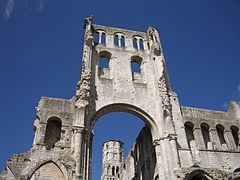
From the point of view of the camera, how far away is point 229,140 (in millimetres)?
17156

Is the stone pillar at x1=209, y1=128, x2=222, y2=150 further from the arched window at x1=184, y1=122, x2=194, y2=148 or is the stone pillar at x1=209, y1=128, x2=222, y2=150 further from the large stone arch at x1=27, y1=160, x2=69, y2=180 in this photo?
the large stone arch at x1=27, y1=160, x2=69, y2=180

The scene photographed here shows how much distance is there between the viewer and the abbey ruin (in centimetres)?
1232

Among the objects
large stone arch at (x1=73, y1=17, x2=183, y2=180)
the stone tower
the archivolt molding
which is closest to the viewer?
the archivolt molding

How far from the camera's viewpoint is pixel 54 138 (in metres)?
14.2

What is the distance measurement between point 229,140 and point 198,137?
2.26m

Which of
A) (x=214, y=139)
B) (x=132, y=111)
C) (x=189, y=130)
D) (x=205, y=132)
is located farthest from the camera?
(x=205, y=132)

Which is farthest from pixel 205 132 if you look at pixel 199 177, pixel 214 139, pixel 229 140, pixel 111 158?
pixel 111 158

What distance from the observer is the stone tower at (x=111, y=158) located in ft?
140

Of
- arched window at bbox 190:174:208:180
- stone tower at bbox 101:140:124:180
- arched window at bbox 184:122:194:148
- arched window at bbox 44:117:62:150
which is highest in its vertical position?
stone tower at bbox 101:140:124:180

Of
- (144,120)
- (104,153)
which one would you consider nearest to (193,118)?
(144,120)

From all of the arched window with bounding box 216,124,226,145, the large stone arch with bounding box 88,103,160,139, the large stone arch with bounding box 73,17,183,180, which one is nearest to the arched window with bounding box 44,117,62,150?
the large stone arch with bounding box 73,17,183,180

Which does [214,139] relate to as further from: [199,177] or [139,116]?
[139,116]

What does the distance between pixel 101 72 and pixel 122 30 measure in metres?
4.85

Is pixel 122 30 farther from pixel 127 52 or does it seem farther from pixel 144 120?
pixel 144 120
